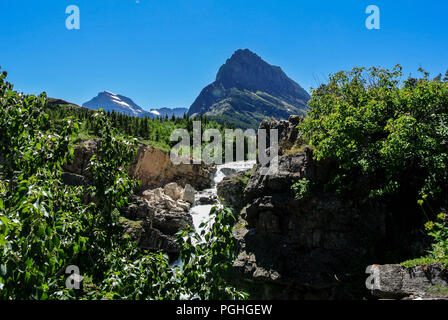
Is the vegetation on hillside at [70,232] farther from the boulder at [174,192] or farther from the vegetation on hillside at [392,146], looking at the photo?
the boulder at [174,192]

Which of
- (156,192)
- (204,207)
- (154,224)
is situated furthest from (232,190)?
(156,192)

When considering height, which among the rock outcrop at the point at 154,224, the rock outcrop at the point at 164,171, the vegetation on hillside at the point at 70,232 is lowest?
the rock outcrop at the point at 154,224

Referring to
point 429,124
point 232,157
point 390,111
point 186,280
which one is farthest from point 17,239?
point 232,157

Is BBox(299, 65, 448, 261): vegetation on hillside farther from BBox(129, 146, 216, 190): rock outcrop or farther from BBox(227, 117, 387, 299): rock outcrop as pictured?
BBox(129, 146, 216, 190): rock outcrop

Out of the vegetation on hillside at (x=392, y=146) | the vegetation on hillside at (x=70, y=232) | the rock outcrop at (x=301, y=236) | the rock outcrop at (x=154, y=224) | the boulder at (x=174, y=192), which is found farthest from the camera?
the boulder at (x=174, y=192)

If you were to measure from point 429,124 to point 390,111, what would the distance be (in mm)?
2185

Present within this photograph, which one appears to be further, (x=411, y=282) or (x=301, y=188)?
(x=301, y=188)

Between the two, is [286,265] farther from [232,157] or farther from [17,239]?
[232,157]

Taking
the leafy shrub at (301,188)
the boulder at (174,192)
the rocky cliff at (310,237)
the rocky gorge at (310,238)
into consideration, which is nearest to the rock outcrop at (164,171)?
the boulder at (174,192)

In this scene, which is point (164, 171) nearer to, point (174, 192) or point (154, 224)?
point (174, 192)

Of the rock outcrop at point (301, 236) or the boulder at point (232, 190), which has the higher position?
the boulder at point (232, 190)

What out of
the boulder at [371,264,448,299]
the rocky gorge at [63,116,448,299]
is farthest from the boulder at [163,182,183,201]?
the boulder at [371,264,448,299]

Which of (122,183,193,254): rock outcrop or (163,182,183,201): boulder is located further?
(163,182,183,201): boulder
